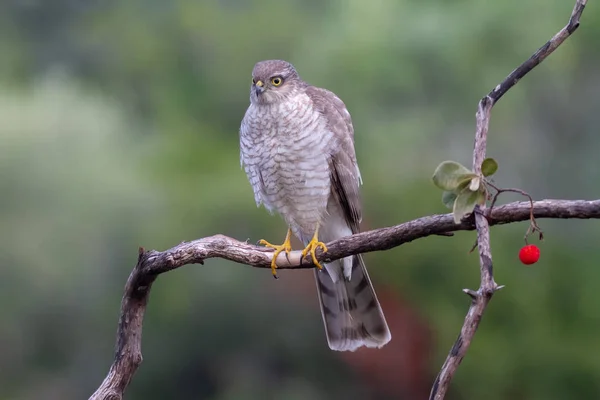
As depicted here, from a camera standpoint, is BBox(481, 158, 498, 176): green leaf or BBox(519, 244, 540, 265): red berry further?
BBox(519, 244, 540, 265): red berry

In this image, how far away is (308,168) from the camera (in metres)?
2.68

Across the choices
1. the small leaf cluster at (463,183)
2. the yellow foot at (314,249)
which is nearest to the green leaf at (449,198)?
the small leaf cluster at (463,183)

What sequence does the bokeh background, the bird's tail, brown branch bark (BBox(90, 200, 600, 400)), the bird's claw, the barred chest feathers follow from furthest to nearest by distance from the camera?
the bokeh background → the bird's tail → the barred chest feathers → the bird's claw → brown branch bark (BBox(90, 200, 600, 400))

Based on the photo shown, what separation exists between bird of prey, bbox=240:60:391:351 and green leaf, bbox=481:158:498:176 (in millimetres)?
1068

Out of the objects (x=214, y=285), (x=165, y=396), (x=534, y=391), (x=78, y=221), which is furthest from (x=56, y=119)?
(x=534, y=391)

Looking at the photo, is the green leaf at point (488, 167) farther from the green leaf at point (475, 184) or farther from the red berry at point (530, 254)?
the red berry at point (530, 254)

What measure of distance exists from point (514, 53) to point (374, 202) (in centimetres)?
113

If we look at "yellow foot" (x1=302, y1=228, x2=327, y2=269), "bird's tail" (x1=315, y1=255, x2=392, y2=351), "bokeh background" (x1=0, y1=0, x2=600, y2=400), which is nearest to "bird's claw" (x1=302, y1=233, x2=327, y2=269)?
"yellow foot" (x1=302, y1=228, x2=327, y2=269)

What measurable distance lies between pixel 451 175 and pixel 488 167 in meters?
0.08

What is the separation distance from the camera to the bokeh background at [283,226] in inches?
147

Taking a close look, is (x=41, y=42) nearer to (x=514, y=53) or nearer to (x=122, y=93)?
(x=122, y=93)

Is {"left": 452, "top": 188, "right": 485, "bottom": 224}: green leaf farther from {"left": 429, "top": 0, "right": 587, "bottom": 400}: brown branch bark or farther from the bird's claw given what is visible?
the bird's claw

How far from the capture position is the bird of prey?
268 cm

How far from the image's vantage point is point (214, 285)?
3895 millimetres
